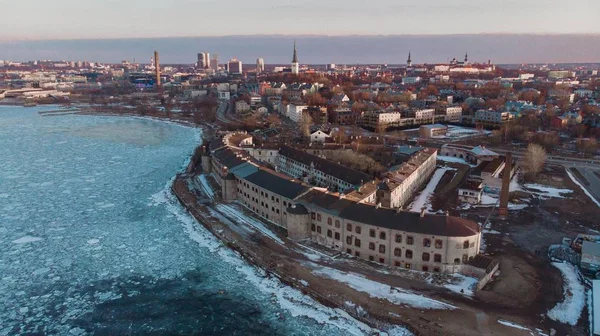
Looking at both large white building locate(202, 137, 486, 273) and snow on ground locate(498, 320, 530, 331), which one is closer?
snow on ground locate(498, 320, 530, 331)

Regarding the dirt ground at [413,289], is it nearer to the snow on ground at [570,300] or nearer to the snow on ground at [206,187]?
the snow on ground at [570,300]

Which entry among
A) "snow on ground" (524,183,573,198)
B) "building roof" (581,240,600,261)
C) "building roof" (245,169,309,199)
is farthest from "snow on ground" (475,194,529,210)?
"building roof" (245,169,309,199)

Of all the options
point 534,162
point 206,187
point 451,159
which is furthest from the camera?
point 451,159

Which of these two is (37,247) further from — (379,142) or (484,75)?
(484,75)

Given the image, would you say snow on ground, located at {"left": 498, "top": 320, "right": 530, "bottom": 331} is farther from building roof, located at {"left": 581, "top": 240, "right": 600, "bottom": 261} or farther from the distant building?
the distant building

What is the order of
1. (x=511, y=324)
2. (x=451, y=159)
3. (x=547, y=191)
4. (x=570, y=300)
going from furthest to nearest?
(x=451, y=159)
(x=547, y=191)
(x=570, y=300)
(x=511, y=324)

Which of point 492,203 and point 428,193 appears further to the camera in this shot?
point 428,193

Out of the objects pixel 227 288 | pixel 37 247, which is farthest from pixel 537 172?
pixel 37 247

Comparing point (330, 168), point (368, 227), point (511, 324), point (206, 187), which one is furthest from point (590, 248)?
point (206, 187)

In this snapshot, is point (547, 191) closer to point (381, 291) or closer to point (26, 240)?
point (381, 291)
